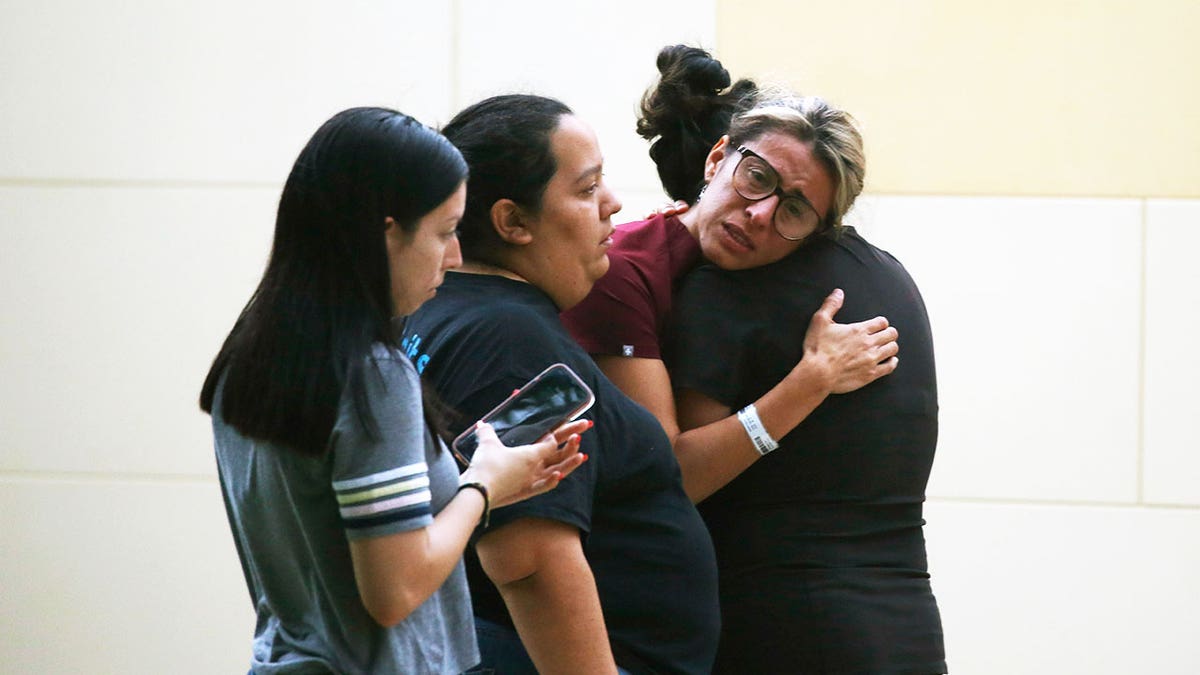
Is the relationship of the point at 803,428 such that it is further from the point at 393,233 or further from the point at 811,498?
the point at 393,233

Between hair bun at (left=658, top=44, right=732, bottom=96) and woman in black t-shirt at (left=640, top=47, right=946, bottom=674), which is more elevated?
hair bun at (left=658, top=44, right=732, bottom=96)

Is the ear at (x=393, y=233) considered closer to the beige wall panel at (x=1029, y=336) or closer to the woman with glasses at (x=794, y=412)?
the woman with glasses at (x=794, y=412)

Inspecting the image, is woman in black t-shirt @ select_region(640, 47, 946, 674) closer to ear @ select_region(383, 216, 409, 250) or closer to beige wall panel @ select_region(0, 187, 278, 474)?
ear @ select_region(383, 216, 409, 250)

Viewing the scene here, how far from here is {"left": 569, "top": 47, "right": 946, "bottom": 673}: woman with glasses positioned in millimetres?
1974

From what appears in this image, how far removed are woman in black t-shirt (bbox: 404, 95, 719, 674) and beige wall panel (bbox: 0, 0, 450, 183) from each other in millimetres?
2060

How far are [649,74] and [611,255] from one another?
1803 mm

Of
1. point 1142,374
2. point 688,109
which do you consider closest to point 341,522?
point 688,109

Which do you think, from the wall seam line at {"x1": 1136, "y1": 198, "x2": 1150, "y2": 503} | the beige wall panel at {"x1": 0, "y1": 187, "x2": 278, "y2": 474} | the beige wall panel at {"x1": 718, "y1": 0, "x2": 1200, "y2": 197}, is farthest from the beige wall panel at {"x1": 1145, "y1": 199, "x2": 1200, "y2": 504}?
the beige wall panel at {"x1": 0, "y1": 187, "x2": 278, "y2": 474}

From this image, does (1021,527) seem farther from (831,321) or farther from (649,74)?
(831,321)

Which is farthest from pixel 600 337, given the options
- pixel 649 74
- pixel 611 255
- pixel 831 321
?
pixel 649 74

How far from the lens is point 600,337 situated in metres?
1.97

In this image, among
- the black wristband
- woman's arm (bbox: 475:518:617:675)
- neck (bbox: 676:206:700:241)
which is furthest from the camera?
neck (bbox: 676:206:700:241)

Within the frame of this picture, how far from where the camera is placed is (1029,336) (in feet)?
12.1

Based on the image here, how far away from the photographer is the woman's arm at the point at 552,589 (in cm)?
159
